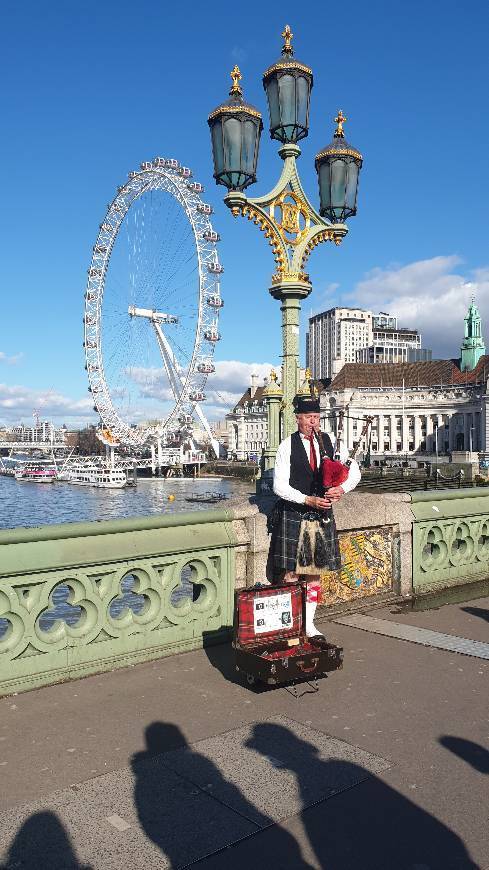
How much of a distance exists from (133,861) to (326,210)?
8.26 m

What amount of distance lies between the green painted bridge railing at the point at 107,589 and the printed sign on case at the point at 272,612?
82 cm

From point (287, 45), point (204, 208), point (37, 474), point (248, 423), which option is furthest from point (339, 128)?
point (248, 423)

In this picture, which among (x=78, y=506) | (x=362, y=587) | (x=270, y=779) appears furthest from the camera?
(x=78, y=506)

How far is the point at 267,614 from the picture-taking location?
5.05 meters

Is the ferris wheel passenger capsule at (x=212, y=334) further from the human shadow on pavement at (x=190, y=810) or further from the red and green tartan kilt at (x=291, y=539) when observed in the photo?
the human shadow on pavement at (x=190, y=810)

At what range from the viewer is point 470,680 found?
5.01m

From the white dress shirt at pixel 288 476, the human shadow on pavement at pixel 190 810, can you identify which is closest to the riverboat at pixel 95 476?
the white dress shirt at pixel 288 476

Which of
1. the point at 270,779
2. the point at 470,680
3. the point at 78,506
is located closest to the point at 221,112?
the point at 470,680

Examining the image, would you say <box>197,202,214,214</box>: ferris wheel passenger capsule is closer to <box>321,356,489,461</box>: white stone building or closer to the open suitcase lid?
the open suitcase lid

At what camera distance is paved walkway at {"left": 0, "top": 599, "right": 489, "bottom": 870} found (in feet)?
9.57

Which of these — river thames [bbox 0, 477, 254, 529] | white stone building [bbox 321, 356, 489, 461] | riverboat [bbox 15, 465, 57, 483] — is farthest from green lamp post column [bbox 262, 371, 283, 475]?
white stone building [bbox 321, 356, 489, 461]

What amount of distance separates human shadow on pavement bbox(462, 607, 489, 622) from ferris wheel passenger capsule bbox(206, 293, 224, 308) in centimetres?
5549

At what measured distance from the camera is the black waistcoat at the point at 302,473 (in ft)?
17.1

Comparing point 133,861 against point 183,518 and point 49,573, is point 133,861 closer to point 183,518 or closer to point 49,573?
point 49,573
